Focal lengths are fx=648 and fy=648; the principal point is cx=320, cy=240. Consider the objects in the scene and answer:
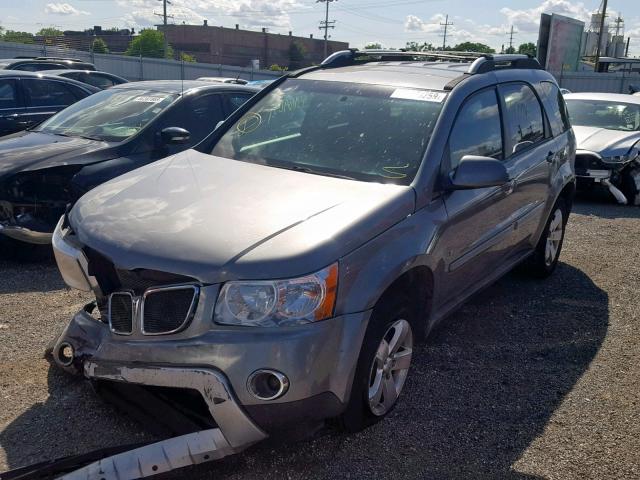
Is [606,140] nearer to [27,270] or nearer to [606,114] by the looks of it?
[606,114]

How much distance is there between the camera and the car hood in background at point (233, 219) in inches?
109

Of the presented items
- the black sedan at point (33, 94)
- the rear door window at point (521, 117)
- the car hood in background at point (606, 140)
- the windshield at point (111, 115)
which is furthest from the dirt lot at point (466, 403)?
the car hood in background at point (606, 140)

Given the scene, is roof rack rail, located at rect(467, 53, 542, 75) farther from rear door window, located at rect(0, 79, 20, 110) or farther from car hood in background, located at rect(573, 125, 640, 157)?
rear door window, located at rect(0, 79, 20, 110)

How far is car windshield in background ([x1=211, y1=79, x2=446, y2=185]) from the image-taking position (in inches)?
148

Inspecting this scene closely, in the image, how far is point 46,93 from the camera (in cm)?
932

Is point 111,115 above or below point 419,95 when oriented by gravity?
below

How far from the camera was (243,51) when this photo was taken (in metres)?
81.6

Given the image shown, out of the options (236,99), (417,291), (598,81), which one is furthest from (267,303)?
(598,81)

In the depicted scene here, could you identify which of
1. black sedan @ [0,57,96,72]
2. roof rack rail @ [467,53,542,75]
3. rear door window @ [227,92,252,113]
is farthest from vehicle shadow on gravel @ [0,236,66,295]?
black sedan @ [0,57,96,72]

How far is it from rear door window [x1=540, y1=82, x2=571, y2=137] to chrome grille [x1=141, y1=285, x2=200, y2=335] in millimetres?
3894

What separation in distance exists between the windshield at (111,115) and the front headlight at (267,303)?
4.00 meters

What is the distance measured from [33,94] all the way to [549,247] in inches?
290

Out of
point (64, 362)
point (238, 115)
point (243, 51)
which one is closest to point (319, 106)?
point (238, 115)

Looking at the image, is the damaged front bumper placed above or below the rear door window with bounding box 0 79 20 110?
below
